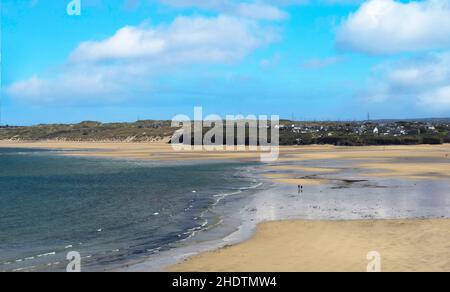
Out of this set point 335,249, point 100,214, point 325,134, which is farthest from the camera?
point 325,134

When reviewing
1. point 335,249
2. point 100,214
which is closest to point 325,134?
point 100,214

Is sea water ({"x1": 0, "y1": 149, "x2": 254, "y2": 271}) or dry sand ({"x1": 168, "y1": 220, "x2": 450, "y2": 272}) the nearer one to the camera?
dry sand ({"x1": 168, "y1": 220, "x2": 450, "y2": 272})

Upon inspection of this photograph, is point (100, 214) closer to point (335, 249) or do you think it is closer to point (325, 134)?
point (335, 249)

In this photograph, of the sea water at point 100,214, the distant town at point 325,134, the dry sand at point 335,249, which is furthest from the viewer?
the distant town at point 325,134

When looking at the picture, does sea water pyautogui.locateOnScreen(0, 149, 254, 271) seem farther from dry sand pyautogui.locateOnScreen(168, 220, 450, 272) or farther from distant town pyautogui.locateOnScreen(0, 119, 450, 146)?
distant town pyautogui.locateOnScreen(0, 119, 450, 146)

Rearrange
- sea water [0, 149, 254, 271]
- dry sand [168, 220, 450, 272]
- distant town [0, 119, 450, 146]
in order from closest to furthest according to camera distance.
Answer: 1. dry sand [168, 220, 450, 272]
2. sea water [0, 149, 254, 271]
3. distant town [0, 119, 450, 146]

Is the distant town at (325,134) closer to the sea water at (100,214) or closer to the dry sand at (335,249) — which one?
the sea water at (100,214)

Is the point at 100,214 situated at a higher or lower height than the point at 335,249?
lower

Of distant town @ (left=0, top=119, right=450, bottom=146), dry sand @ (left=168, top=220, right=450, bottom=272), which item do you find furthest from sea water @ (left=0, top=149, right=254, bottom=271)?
distant town @ (left=0, top=119, right=450, bottom=146)

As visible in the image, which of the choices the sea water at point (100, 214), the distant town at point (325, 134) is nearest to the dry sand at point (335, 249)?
the sea water at point (100, 214)
